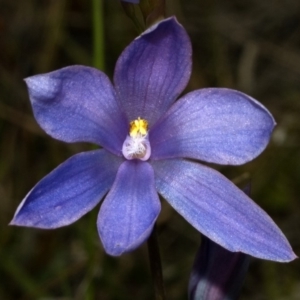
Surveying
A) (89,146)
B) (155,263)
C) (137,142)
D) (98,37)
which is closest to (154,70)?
(137,142)

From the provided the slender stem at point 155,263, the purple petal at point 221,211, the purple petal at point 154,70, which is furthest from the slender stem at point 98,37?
the slender stem at point 155,263

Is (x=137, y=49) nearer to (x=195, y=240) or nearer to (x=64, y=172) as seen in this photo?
(x=64, y=172)

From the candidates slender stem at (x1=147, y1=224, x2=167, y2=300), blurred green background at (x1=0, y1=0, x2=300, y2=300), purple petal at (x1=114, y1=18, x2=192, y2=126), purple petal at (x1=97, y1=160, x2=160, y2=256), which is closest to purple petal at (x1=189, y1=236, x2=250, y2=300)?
slender stem at (x1=147, y1=224, x2=167, y2=300)

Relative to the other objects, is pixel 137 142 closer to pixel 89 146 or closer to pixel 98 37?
pixel 98 37

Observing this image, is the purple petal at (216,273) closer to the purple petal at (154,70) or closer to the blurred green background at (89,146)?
the purple petal at (154,70)

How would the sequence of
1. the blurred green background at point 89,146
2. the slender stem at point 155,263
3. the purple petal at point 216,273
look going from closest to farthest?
1. the slender stem at point 155,263
2. the purple petal at point 216,273
3. the blurred green background at point 89,146

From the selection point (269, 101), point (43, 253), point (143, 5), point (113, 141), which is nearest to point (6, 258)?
point (43, 253)

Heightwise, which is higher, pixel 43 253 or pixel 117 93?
pixel 117 93
